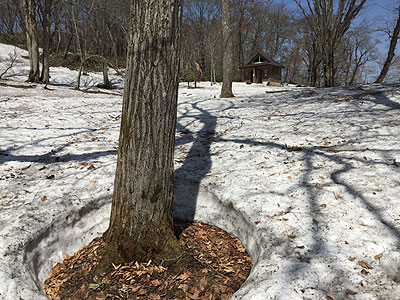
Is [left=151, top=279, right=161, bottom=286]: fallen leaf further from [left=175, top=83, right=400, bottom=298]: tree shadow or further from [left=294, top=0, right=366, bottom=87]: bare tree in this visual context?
[left=294, top=0, right=366, bottom=87]: bare tree

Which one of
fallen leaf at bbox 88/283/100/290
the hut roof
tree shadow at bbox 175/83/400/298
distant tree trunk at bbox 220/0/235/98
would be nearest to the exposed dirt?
fallen leaf at bbox 88/283/100/290

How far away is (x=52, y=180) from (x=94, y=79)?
17107 mm

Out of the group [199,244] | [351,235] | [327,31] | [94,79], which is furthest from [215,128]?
[94,79]

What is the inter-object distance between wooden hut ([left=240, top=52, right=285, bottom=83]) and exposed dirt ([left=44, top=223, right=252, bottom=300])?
3205 cm

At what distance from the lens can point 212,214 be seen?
359 centimetres

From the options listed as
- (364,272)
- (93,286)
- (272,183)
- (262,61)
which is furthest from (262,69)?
(93,286)

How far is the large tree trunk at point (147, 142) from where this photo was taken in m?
2.21

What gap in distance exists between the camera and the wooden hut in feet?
105

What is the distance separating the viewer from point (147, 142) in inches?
95.2

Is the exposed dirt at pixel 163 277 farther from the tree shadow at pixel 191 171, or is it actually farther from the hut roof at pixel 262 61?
the hut roof at pixel 262 61

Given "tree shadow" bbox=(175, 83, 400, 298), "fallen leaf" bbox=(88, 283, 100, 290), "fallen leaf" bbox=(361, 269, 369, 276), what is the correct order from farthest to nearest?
"fallen leaf" bbox=(88, 283, 100, 290)
"tree shadow" bbox=(175, 83, 400, 298)
"fallen leaf" bbox=(361, 269, 369, 276)

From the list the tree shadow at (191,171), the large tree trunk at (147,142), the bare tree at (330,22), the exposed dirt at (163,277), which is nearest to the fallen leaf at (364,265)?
the exposed dirt at (163,277)

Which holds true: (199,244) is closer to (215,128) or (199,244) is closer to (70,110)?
(215,128)

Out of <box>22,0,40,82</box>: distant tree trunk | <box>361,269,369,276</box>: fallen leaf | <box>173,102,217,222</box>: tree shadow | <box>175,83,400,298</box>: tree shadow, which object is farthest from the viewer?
<box>22,0,40,82</box>: distant tree trunk
